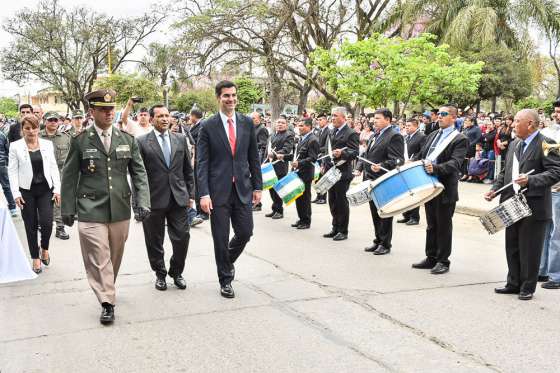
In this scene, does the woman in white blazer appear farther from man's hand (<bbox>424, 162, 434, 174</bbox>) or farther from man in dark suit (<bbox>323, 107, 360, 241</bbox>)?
man's hand (<bbox>424, 162, 434, 174</bbox>)

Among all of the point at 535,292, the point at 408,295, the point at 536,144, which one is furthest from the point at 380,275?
the point at 536,144

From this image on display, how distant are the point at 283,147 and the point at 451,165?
16.0 feet

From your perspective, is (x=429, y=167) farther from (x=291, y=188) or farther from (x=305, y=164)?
(x=305, y=164)

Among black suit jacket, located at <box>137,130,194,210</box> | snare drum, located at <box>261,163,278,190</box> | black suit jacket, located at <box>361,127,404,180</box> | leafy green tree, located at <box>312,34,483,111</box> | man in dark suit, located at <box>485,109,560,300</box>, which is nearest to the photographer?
man in dark suit, located at <box>485,109,560,300</box>

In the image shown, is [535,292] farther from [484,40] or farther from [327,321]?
[484,40]

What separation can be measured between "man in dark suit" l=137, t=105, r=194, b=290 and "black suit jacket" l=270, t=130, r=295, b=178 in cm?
495

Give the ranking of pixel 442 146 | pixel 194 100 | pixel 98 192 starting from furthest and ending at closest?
pixel 194 100, pixel 442 146, pixel 98 192

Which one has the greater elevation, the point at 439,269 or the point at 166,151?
the point at 166,151

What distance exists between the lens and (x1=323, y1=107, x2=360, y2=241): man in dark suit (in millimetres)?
9688

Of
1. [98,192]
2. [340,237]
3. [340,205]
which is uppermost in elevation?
[98,192]

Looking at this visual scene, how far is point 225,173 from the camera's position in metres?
6.46

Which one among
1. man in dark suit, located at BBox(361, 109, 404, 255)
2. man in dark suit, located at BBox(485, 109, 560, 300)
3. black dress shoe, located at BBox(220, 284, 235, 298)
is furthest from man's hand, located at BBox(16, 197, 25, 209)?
man in dark suit, located at BBox(485, 109, 560, 300)

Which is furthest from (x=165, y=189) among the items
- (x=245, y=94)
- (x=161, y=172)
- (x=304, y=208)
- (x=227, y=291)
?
(x=245, y=94)

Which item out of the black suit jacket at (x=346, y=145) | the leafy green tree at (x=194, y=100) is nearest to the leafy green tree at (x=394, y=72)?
the black suit jacket at (x=346, y=145)
